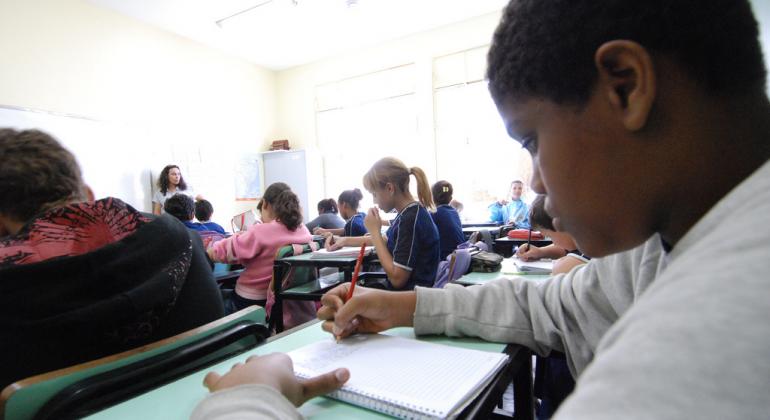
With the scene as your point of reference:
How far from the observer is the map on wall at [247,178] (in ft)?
21.8

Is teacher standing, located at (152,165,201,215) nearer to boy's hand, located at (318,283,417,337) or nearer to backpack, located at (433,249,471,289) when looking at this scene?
backpack, located at (433,249,471,289)

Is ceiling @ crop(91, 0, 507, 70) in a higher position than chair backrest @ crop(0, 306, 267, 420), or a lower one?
higher

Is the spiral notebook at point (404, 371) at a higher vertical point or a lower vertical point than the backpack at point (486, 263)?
higher

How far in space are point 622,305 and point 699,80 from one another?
0.39 m

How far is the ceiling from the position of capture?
5086 millimetres

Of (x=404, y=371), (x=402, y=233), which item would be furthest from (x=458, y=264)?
(x=404, y=371)

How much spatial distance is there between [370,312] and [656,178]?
54 cm

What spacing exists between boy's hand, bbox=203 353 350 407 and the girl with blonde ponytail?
141 cm

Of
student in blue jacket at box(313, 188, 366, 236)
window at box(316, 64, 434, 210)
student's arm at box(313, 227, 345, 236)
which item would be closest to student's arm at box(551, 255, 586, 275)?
student in blue jacket at box(313, 188, 366, 236)

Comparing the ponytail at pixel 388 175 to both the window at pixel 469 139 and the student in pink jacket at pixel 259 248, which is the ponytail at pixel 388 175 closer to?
the student in pink jacket at pixel 259 248

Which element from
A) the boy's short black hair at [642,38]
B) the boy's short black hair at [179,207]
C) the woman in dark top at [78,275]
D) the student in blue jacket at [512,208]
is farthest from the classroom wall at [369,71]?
the boy's short black hair at [642,38]

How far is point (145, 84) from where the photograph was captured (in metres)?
5.30

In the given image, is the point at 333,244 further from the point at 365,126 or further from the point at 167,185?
the point at 365,126

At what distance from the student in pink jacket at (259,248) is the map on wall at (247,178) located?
13.1 feet
